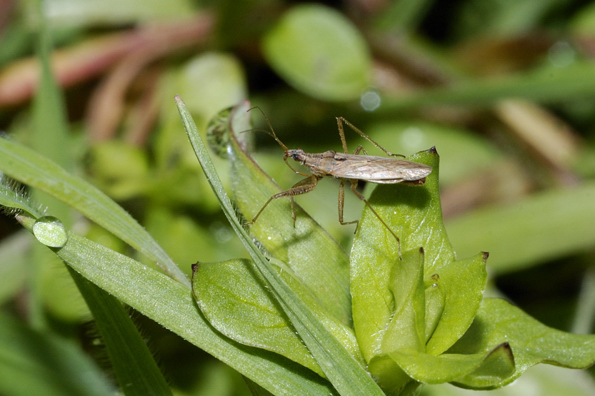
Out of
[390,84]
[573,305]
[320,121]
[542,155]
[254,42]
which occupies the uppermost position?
[254,42]

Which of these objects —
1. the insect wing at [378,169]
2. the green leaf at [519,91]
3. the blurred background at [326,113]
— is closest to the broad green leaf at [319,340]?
the insect wing at [378,169]

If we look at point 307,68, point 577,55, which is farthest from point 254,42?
point 577,55

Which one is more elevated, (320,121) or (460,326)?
(320,121)

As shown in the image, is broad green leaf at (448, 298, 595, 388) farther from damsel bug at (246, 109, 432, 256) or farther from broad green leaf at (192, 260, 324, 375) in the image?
broad green leaf at (192, 260, 324, 375)

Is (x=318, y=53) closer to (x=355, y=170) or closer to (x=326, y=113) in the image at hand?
(x=326, y=113)

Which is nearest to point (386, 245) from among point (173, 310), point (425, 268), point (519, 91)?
point (425, 268)

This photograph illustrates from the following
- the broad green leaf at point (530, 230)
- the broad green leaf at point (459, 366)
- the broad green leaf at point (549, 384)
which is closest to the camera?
the broad green leaf at point (459, 366)

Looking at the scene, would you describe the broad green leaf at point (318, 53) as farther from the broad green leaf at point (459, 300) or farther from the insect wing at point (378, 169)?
the broad green leaf at point (459, 300)

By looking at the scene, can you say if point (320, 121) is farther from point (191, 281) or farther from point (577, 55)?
point (191, 281)
